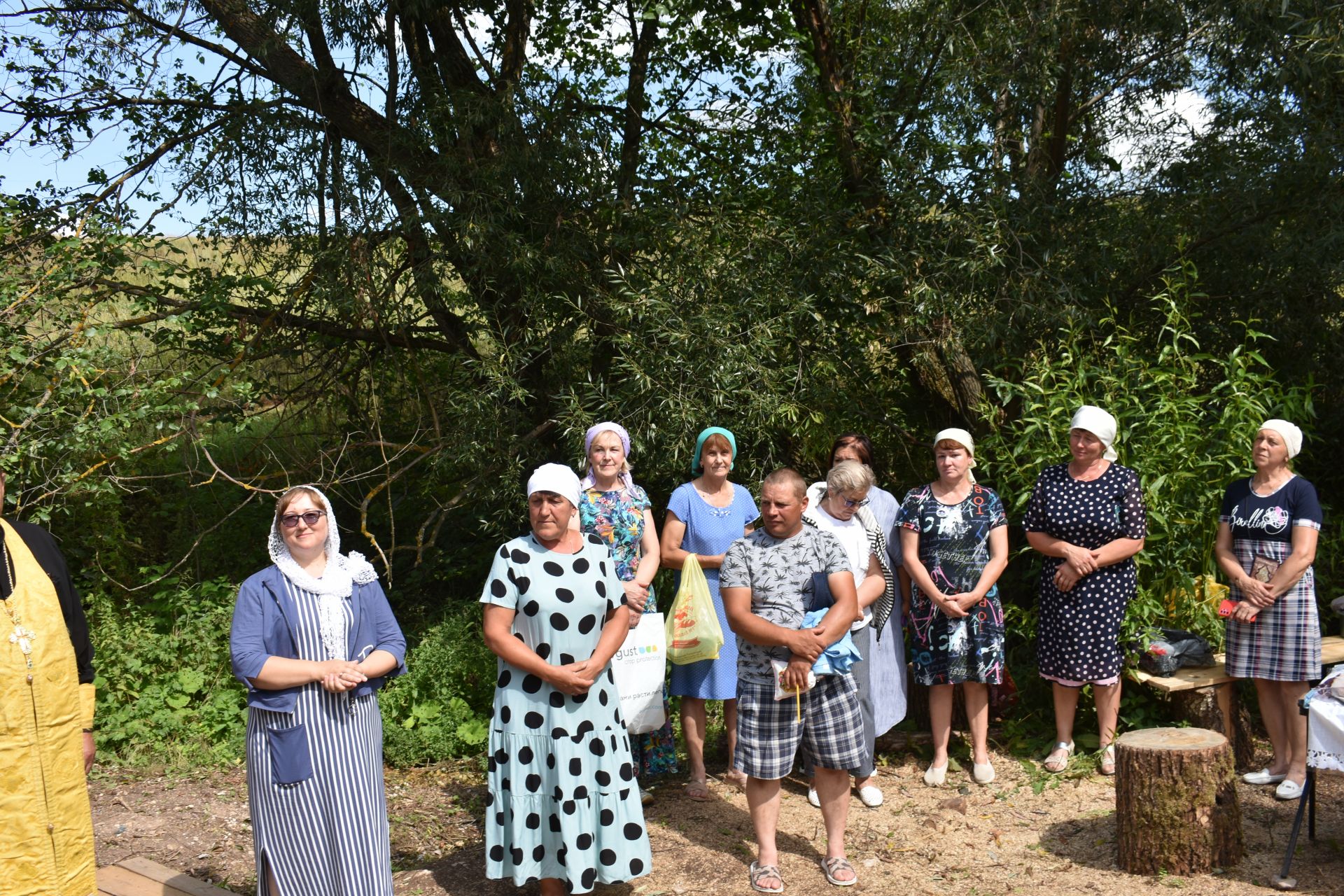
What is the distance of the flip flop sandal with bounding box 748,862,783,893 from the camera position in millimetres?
4449

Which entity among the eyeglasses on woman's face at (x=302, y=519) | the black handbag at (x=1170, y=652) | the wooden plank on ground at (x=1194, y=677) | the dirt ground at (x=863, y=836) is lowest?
the dirt ground at (x=863, y=836)

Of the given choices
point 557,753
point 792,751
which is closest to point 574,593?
point 557,753

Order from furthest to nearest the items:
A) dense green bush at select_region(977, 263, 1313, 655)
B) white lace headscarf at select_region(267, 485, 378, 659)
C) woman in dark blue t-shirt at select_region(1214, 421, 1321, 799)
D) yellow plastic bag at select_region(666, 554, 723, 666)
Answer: dense green bush at select_region(977, 263, 1313, 655)
woman in dark blue t-shirt at select_region(1214, 421, 1321, 799)
yellow plastic bag at select_region(666, 554, 723, 666)
white lace headscarf at select_region(267, 485, 378, 659)

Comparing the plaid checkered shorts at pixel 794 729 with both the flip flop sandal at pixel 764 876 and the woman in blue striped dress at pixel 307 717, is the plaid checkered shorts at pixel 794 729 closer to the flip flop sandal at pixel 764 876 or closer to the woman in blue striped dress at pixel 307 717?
the flip flop sandal at pixel 764 876

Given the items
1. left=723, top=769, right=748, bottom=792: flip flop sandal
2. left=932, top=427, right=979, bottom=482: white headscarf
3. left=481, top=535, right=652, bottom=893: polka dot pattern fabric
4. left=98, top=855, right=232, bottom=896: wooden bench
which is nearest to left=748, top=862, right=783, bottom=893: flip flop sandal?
left=481, top=535, right=652, bottom=893: polka dot pattern fabric

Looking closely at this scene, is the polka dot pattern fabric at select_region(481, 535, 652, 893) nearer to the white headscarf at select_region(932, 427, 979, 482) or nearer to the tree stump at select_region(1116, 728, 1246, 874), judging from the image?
the tree stump at select_region(1116, 728, 1246, 874)

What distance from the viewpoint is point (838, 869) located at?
455 centimetres

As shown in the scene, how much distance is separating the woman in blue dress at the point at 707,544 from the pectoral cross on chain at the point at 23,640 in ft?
8.97

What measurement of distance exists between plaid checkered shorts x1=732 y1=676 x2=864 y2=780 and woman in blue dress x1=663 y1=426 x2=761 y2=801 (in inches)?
35.6

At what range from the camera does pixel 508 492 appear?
7113 mm

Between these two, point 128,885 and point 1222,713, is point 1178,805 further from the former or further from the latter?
point 128,885

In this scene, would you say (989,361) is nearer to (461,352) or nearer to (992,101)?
(992,101)

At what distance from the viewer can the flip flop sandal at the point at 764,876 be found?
4.45m

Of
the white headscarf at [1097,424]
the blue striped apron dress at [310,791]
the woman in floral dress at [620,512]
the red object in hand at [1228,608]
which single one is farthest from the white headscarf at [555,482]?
the red object in hand at [1228,608]
